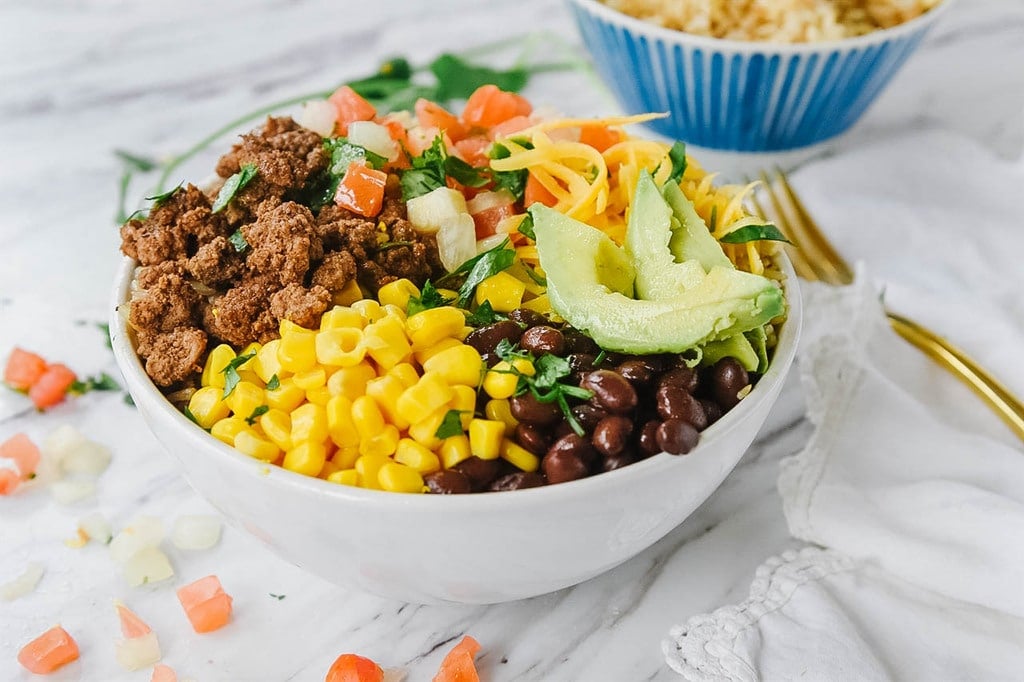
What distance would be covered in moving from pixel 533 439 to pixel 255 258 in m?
0.81

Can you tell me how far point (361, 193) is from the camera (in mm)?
2568

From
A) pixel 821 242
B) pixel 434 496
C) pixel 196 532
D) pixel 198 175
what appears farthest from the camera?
pixel 198 175

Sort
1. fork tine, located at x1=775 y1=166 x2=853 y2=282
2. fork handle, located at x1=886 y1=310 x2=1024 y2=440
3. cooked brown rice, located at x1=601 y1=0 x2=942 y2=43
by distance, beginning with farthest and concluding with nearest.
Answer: cooked brown rice, located at x1=601 y1=0 x2=942 y2=43
fork tine, located at x1=775 y1=166 x2=853 y2=282
fork handle, located at x1=886 y1=310 x2=1024 y2=440

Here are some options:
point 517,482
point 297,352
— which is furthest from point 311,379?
point 517,482

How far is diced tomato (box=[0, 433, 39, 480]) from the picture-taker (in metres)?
2.98

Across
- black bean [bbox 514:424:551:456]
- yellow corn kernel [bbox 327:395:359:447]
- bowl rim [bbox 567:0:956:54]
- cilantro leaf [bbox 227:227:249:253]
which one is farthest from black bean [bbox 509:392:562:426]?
bowl rim [bbox 567:0:956:54]

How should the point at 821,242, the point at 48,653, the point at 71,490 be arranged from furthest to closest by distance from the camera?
1. the point at 821,242
2. the point at 71,490
3. the point at 48,653

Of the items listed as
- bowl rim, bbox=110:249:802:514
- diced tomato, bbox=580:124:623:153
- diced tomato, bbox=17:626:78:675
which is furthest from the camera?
diced tomato, bbox=580:124:623:153

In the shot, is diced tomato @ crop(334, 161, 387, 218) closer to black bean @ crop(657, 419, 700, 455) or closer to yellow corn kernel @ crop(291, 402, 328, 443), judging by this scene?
yellow corn kernel @ crop(291, 402, 328, 443)

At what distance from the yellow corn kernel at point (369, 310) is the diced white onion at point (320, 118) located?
0.76 metres

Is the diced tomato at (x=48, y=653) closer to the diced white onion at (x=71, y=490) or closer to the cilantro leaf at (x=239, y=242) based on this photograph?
the diced white onion at (x=71, y=490)

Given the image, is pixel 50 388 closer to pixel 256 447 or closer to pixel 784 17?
pixel 256 447

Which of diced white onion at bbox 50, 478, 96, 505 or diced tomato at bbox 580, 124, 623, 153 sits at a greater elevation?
diced tomato at bbox 580, 124, 623, 153

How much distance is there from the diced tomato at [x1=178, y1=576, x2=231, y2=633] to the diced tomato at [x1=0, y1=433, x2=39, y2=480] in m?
0.73
